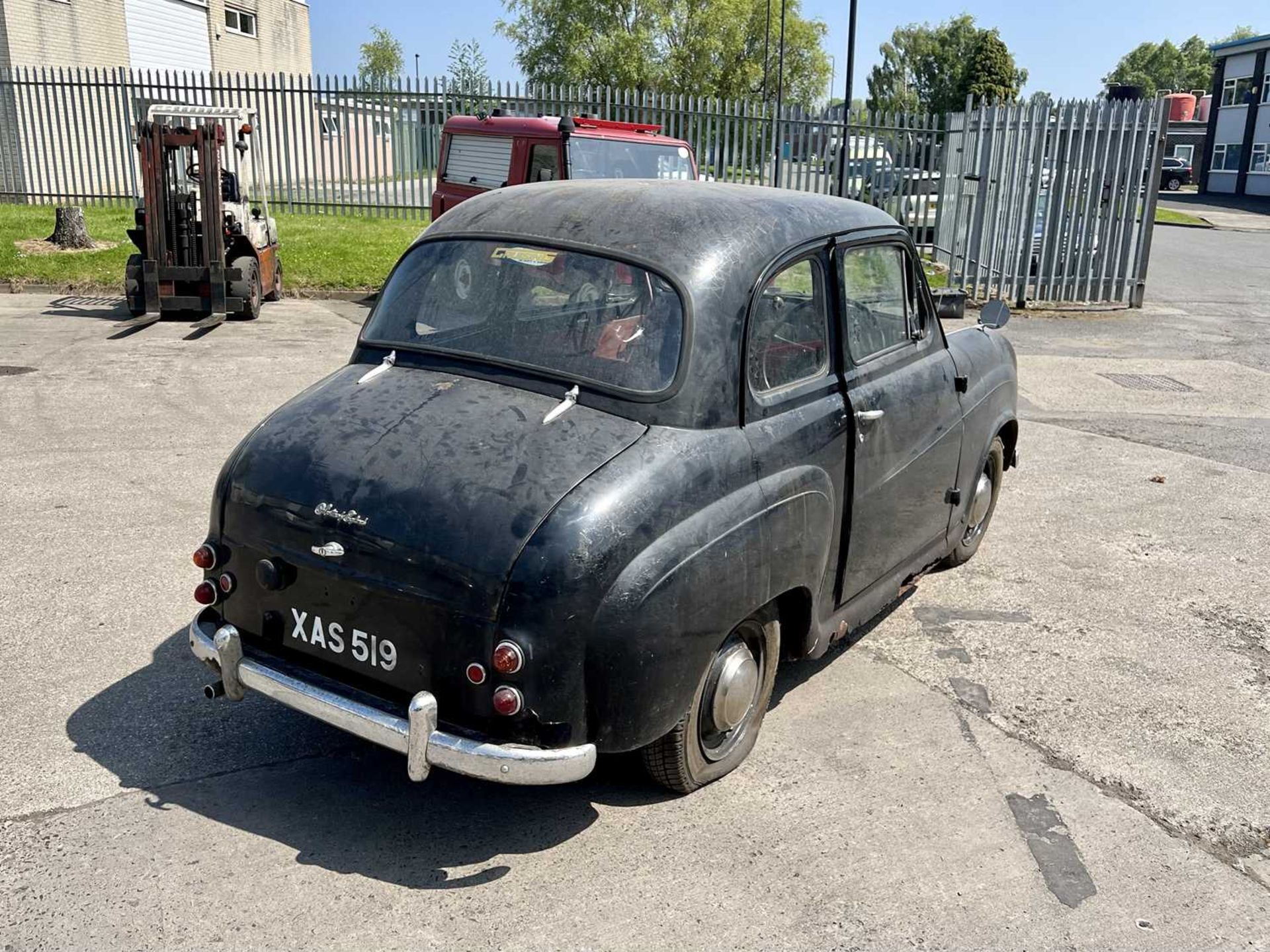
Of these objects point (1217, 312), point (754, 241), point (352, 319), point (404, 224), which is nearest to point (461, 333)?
point (754, 241)

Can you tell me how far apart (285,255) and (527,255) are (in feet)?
41.2

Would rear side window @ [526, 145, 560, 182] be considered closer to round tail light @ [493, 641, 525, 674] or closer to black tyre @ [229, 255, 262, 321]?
black tyre @ [229, 255, 262, 321]

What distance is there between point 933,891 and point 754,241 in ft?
7.33

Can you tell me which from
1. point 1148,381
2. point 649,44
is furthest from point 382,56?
point 1148,381

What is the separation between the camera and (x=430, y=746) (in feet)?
10.5

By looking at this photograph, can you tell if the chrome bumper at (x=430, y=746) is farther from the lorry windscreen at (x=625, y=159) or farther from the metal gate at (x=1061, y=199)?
the metal gate at (x=1061, y=199)

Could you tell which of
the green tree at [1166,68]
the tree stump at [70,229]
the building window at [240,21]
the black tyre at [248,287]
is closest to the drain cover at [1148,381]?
the black tyre at [248,287]

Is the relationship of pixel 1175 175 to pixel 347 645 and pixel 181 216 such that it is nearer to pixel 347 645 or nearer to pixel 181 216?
pixel 181 216

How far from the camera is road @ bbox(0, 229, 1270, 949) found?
322 centimetres

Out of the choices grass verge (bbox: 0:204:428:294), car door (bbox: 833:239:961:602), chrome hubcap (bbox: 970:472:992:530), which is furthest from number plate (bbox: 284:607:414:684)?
grass verge (bbox: 0:204:428:294)

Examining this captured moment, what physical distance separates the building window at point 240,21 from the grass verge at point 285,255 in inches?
776

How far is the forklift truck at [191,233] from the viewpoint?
11.8 m

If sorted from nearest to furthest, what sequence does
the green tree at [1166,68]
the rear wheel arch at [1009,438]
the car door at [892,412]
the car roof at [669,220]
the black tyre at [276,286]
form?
the car roof at [669,220] < the car door at [892,412] < the rear wheel arch at [1009,438] < the black tyre at [276,286] < the green tree at [1166,68]

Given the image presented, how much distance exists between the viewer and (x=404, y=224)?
65.0 feet
